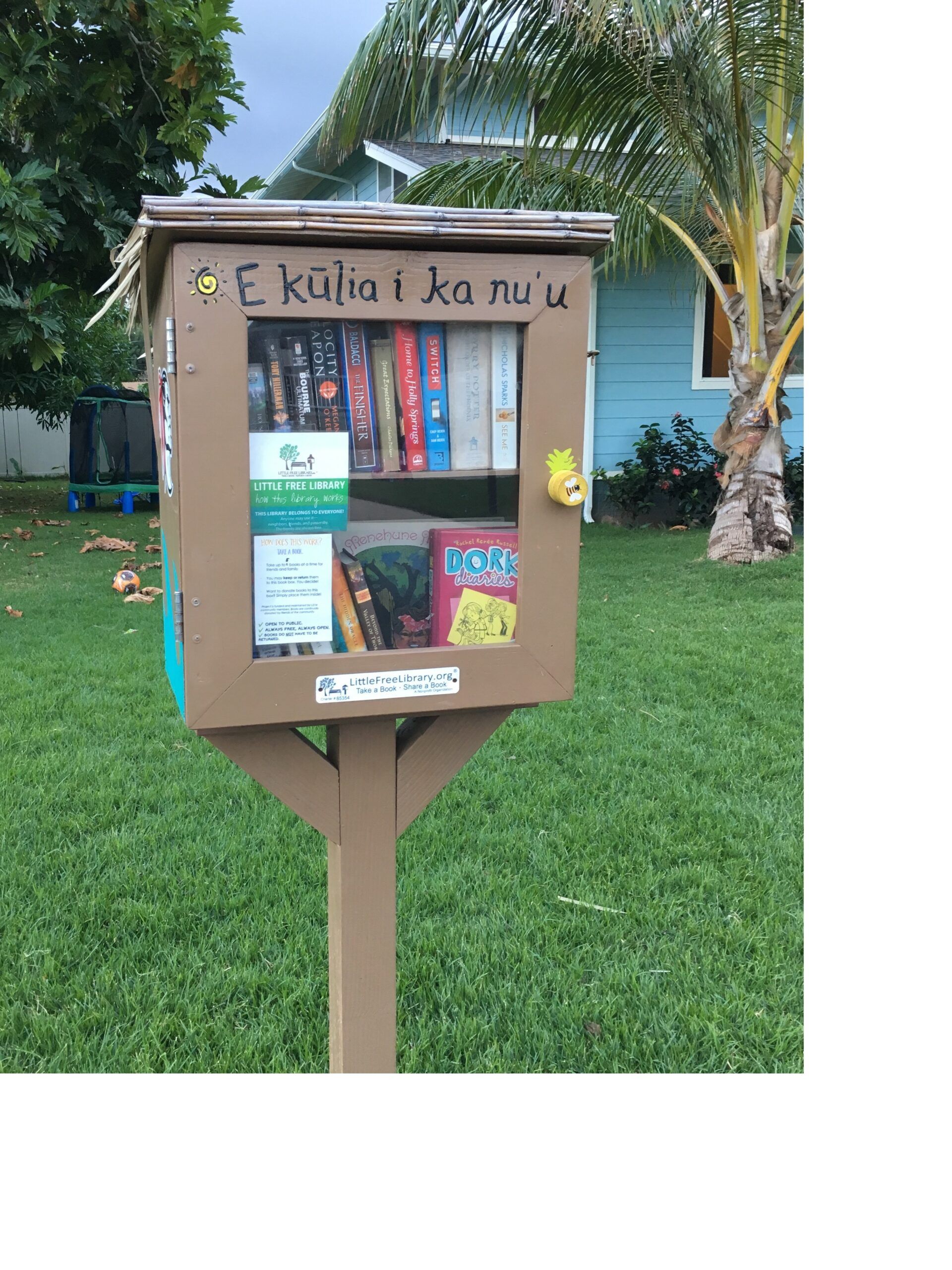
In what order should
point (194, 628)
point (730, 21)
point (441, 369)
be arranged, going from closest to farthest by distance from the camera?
point (194, 628)
point (441, 369)
point (730, 21)

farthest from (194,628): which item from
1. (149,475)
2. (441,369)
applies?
(149,475)

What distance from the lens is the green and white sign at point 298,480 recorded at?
1.69 m

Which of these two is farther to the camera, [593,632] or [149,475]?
[149,475]

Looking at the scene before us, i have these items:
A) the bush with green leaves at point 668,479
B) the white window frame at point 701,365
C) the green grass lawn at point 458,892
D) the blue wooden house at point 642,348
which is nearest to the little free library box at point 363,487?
the green grass lawn at point 458,892

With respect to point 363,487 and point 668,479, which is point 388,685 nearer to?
point 363,487

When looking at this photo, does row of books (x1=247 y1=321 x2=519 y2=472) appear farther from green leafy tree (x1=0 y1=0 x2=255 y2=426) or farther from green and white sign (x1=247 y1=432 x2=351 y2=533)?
green leafy tree (x1=0 y1=0 x2=255 y2=426)

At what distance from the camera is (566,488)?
179cm

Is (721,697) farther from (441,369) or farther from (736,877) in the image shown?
(441,369)

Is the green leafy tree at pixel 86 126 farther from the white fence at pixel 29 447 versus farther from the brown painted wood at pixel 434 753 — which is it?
the white fence at pixel 29 447

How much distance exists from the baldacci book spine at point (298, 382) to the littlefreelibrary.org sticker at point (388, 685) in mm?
420

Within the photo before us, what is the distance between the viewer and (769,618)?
650 centimetres

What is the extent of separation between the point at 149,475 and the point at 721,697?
31.3 ft

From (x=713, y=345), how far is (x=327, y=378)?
1083 centimetres

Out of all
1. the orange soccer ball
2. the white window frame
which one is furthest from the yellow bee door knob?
the white window frame
